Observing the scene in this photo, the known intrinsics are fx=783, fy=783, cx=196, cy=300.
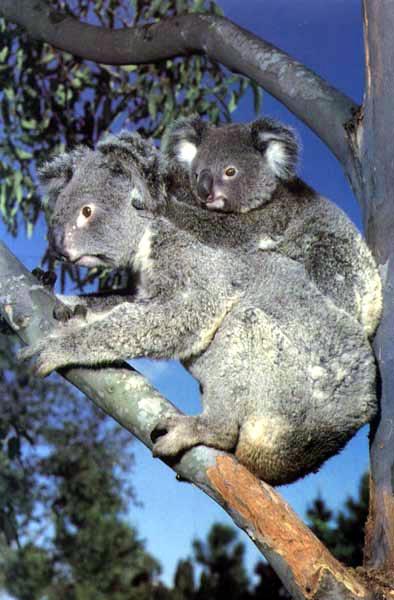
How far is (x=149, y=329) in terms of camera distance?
1974 millimetres

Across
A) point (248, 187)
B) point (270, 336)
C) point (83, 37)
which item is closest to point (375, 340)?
point (270, 336)

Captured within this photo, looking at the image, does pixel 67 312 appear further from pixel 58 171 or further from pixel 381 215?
pixel 381 215

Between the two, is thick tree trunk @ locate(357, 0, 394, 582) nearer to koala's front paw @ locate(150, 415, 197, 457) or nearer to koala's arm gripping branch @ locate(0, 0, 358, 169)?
koala's arm gripping branch @ locate(0, 0, 358, 169)

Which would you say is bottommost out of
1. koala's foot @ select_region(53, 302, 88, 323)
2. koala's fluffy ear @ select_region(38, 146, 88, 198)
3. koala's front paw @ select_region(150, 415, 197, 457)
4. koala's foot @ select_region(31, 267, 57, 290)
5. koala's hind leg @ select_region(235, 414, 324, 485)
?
koala's front paw @ select_region(150, 415, 197, 457)

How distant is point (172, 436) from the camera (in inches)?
71.6

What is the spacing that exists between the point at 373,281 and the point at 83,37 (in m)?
2.31

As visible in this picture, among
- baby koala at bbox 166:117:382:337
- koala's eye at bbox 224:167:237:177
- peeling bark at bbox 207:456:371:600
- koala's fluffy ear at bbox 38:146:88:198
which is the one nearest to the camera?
peeling bark at bbox 207:456:371:600

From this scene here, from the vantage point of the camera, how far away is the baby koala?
7.18 ft

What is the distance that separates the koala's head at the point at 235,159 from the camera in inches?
100

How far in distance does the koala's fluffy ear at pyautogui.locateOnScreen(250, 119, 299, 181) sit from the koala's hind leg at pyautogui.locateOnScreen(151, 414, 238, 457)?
3.30 feet

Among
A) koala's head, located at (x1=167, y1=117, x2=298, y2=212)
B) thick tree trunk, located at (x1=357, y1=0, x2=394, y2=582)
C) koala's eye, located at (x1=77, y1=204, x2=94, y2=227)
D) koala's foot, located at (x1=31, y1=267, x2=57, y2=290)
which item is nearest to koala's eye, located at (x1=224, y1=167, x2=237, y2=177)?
koala's head, located at (x1=167, y1=117, x2=298, y2=212)

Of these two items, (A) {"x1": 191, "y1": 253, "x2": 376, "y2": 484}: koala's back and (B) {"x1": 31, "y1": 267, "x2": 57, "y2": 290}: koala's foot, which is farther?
(B) {"x1": 31, "y1": 267, "x2": 57, "y2": 290}: koala's foot

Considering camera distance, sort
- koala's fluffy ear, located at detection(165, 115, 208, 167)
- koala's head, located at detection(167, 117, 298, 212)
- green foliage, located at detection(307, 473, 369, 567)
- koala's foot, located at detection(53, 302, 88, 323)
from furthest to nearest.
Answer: green foliage, located at detection(307, 473, 369, 567) < koala's fluffy ear, located at detection(165, 115, 208, 167) < koala's head, located at detection(167, 117, 298, 212) < koala's foot, located at detection(53, 302, 88, 323)

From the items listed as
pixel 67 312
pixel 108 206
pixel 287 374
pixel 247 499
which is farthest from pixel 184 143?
pixel 247 499
